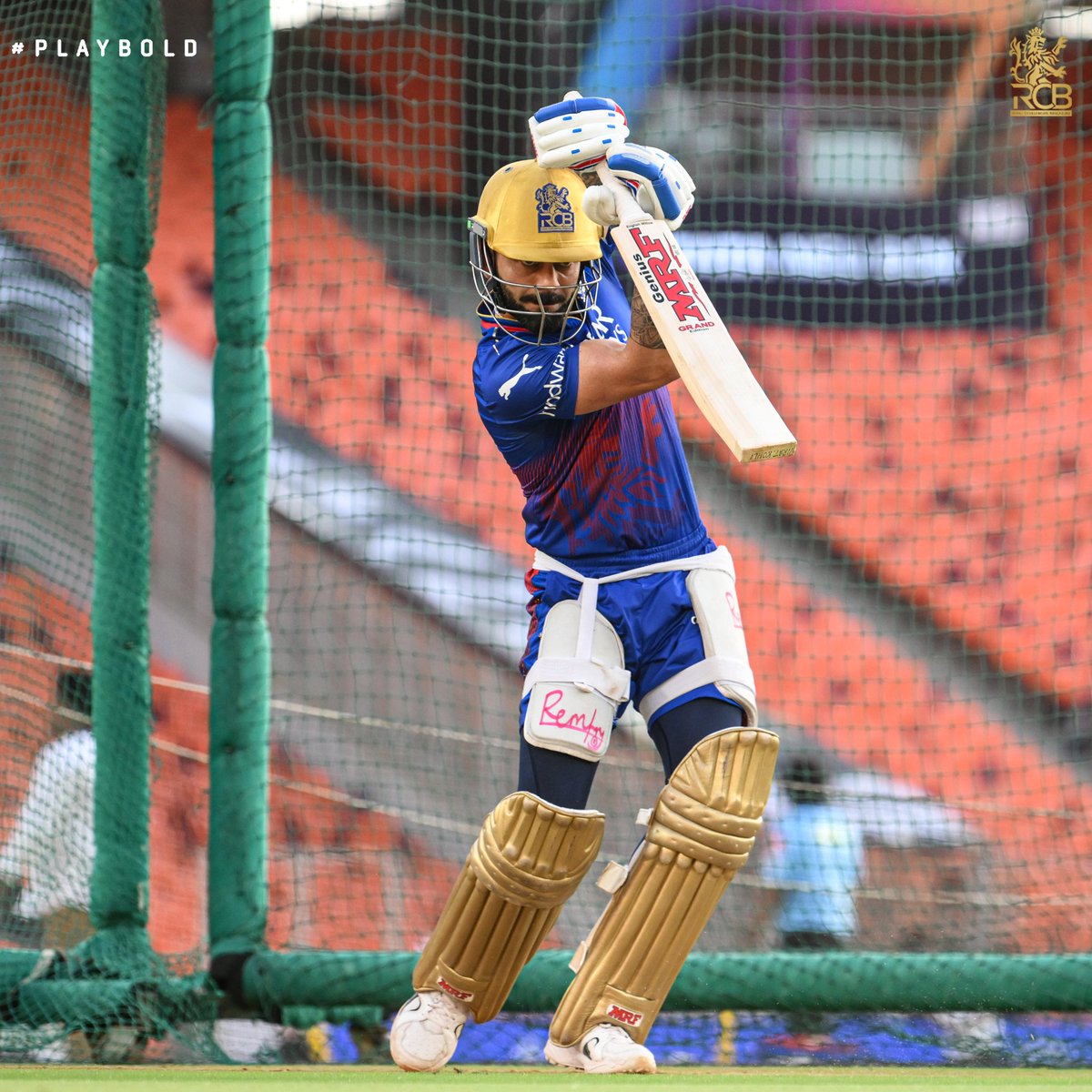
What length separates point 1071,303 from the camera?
21.7 ft

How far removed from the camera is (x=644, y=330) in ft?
8.07

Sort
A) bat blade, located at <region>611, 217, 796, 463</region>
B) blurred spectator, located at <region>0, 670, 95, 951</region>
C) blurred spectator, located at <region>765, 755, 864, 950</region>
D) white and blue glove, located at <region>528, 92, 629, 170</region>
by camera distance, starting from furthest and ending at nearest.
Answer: blurred spectator, located at <region>765, 755, 864, 950</region> → blurred spectator, located at <region>0, 670, 95, 951</region> → white and blue glove, located at <region>528, 92, 629, 170</region> → bat blade, located at <region>611, 217, 796, 463</region>

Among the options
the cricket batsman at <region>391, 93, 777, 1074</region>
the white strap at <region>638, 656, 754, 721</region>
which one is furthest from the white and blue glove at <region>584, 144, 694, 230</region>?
the white strap at <region>638, 656, 754, 721</region>

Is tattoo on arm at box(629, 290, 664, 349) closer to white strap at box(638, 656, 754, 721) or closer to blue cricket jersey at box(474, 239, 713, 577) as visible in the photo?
blue cricket jersey at box(474, 239, 713, 577)

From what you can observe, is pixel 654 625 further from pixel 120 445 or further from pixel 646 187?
pixel 120 445

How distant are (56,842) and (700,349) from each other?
241cm

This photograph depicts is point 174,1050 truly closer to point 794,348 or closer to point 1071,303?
point 794,348

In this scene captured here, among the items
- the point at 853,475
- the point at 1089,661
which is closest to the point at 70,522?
the point at 853,475

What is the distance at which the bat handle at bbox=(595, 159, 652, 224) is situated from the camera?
2514 mm

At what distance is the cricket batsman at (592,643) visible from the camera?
2518 mm

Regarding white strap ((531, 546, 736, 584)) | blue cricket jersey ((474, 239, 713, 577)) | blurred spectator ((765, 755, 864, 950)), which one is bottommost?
blurred spectator ((765, 755, 864, 950))

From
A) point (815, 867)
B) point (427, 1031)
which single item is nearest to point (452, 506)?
point (815, 867)

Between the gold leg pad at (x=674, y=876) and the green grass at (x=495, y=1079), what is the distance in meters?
0.12

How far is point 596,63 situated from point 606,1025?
354 cm
